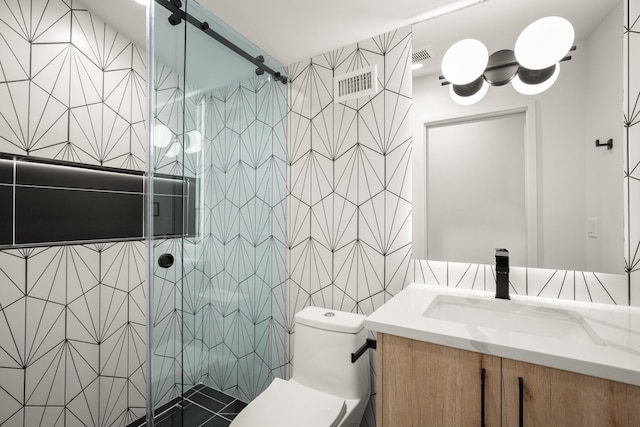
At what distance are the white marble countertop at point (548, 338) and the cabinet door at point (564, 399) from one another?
34 mm

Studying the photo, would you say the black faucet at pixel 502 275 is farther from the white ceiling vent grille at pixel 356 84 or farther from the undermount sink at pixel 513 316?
the white ceiling vent grille at pixel 356 84

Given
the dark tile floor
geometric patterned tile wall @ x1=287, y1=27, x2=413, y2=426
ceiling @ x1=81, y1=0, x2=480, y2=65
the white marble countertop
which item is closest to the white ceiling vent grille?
geometric patterned tile wall @ x1=287, y1=27, x2=413, y2=426

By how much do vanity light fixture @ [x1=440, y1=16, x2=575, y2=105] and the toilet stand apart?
1302mm

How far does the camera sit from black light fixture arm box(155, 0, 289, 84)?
3.87 feet

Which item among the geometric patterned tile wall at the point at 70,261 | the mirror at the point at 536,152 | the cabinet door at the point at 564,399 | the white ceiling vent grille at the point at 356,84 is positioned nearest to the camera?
the cabinet door at the point at 564,399

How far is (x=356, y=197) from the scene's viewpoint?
171 centimetres

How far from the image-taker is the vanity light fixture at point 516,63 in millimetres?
1245

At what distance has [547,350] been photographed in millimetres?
810

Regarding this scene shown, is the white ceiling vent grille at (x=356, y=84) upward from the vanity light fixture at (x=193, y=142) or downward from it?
upward

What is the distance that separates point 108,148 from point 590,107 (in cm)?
239

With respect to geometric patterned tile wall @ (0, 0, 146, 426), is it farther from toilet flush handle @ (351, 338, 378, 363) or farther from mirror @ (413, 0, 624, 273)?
mirror @ (413, 0, 624, 273)

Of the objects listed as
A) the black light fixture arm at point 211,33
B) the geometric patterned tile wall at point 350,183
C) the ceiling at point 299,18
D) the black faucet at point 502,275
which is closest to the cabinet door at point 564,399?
the black faucet at point 502,275

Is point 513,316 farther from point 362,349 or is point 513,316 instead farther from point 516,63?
point 516,63

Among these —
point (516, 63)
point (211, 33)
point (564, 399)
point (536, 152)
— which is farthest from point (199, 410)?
point (516, 63)
